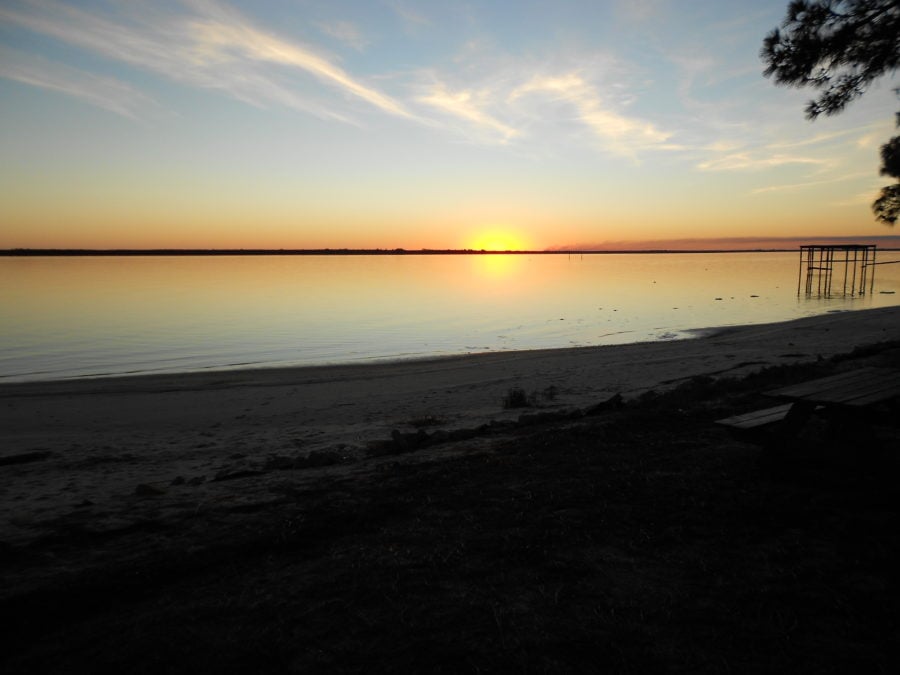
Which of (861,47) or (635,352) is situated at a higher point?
(861,47)

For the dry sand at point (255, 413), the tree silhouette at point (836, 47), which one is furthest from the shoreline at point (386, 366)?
the tree silhouette at point (836, 47)

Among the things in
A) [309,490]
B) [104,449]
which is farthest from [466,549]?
[104,449]

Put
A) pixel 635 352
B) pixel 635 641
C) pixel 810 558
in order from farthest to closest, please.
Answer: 1. pixel 635 352
2. pixel 810 558
3. pixel 635 641

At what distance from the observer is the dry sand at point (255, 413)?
6.55 metres

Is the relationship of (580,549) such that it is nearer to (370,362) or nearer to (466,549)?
(466,549)

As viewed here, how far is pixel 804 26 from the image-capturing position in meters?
8.66

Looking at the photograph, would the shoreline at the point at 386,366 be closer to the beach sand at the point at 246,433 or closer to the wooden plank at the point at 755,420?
the beach sand at the point at 246,433

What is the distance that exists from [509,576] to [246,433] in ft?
26.0

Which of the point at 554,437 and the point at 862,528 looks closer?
the point at 862,528

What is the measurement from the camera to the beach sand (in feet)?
16.7

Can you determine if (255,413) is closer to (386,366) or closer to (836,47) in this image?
(386,366)

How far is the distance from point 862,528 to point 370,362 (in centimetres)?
1701

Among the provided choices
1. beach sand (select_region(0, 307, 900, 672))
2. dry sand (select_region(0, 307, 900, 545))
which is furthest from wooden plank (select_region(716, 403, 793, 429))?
dry sand (select_region(0, 307, 900, 545))

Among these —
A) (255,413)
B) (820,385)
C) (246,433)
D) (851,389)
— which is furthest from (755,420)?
Answer: (255,413)
